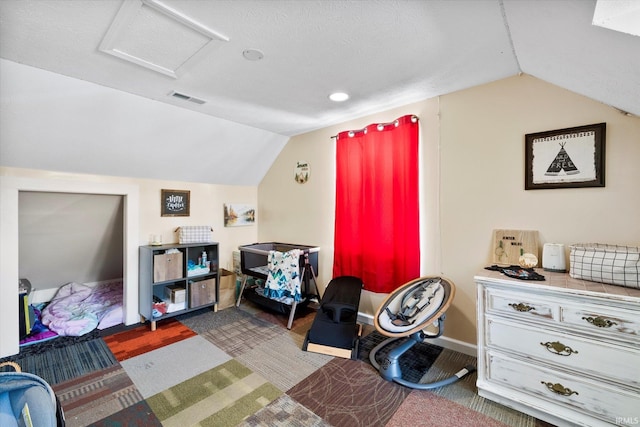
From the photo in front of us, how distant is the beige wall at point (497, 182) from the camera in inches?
76.0

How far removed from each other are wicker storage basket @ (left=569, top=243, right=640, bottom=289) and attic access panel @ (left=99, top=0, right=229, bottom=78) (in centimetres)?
271

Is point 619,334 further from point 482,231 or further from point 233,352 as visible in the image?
point 233,352

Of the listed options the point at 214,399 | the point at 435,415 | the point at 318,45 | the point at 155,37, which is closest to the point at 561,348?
the point at 435,415

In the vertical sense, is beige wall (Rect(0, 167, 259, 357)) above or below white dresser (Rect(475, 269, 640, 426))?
above

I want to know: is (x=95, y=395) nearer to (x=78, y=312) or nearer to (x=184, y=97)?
(x=78, y=312)

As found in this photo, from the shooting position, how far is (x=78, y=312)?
331 cm

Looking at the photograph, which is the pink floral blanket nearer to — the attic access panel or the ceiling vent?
the ceiling vent

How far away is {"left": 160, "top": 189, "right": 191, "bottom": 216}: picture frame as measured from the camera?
361 cm

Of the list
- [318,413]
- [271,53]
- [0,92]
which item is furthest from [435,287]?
[0,92]

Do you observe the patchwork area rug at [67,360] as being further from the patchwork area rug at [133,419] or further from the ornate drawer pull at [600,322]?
the ornate drawer pull at [600,322]

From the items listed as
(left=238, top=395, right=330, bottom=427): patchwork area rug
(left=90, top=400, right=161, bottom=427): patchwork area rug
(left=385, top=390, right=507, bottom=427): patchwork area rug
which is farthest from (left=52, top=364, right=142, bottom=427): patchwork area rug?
(left=385, top=390, right=507, bottom=427): patchwork area rug

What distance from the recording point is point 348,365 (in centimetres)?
243

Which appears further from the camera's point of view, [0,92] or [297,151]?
[297,151]

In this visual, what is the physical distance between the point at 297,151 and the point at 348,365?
2.83 meters
